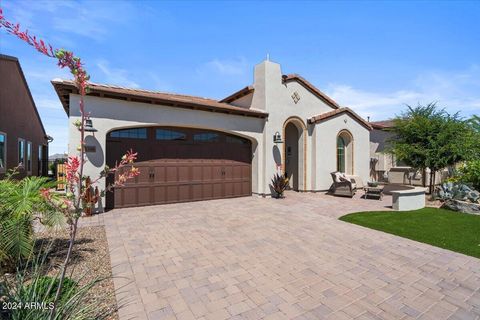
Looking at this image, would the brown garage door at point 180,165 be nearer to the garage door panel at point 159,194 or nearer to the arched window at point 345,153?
the garage door panel at point 159,194

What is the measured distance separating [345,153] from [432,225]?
8152 mm

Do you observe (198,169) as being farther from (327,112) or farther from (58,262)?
(327,112)

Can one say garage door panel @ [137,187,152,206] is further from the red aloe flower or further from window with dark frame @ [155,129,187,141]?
the red aloe flower

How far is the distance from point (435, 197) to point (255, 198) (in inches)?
323

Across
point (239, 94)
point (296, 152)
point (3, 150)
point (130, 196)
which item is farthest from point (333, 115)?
point (3, 150)

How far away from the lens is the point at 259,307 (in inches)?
125

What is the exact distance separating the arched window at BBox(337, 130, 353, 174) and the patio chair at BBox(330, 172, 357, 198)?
2262 mm

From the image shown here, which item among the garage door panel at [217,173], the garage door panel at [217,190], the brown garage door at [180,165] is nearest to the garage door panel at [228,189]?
the brown garage door at [180,165]

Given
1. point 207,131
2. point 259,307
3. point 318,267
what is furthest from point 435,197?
point 259,307

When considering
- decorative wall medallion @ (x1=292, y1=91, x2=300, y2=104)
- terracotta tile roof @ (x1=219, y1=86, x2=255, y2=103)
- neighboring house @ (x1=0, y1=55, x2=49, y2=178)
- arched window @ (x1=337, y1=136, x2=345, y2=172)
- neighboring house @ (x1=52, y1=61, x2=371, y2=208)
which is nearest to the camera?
neighboring house @ (x1=52, y1=61, x2=371, y2=208)

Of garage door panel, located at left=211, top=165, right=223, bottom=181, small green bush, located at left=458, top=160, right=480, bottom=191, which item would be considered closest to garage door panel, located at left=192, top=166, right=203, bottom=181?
garage door panel, located at left=211, top=165, right=223, bottom=181

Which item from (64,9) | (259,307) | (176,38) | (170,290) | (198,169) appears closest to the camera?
(259,307)

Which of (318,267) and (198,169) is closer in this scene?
(318,267)

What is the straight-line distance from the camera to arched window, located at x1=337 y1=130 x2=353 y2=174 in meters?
14.7
